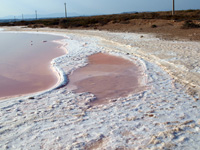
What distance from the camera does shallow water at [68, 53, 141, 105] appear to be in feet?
19.1

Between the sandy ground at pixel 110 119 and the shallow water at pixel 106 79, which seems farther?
the shallow water at pixel 106 79

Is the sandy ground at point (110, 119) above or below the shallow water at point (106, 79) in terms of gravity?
below

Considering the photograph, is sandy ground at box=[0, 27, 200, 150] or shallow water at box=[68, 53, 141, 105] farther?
shallow water at box=[68, 53, 141, 105]

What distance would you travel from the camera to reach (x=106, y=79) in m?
6.95

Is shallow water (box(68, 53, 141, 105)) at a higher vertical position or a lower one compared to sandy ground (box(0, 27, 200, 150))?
higher

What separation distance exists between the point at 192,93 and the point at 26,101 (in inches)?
152

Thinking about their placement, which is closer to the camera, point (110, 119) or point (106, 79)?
point (110, 119)

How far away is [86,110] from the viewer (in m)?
4.68

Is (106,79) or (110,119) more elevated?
(106,79)

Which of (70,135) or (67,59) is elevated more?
(67,59)

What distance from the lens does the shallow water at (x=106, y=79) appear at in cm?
581

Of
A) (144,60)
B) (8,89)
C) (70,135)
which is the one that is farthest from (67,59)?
(70,135)

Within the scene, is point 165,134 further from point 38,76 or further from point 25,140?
point 38,76

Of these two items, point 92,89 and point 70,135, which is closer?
point 70,135
